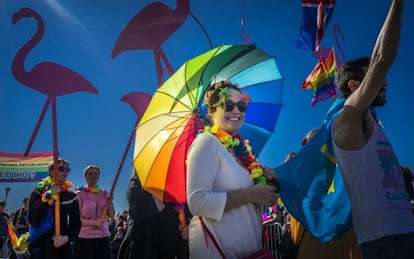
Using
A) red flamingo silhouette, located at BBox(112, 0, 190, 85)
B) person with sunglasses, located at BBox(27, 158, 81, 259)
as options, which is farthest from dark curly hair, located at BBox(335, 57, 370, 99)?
red flamingo silhouette, located at BBox(112, 0, 190, 85)

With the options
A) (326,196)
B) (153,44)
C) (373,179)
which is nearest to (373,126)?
(373,179)

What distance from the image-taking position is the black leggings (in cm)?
573

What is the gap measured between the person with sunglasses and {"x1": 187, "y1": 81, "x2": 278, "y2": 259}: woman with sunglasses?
9.69 feet

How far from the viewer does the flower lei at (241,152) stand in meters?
2.50

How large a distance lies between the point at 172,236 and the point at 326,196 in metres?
2.11

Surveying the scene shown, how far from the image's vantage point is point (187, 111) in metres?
3.15

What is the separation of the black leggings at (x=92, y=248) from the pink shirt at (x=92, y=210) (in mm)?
71

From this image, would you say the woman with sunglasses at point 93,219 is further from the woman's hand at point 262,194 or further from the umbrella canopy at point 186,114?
the woman's hand at point 262,194

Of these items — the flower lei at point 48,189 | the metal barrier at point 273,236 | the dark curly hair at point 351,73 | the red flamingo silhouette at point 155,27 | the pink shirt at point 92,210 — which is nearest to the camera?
the dark curly hair at point 351,73

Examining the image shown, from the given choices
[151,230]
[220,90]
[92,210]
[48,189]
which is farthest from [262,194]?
[92,210]

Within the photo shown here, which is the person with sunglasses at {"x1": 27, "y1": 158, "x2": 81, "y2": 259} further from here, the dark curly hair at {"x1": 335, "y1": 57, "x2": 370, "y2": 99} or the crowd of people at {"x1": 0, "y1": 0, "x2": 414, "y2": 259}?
the dark curly hair at {"x1": 335, "y1": 57, "x2": 370, "y2": 99}

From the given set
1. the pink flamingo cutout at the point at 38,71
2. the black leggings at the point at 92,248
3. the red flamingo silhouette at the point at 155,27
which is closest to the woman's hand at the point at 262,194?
the black leggings at the point at 92,248

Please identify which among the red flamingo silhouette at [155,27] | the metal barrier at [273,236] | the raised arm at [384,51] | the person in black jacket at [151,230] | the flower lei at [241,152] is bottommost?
the metal barrier at [273,236]

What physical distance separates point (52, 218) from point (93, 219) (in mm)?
1260
